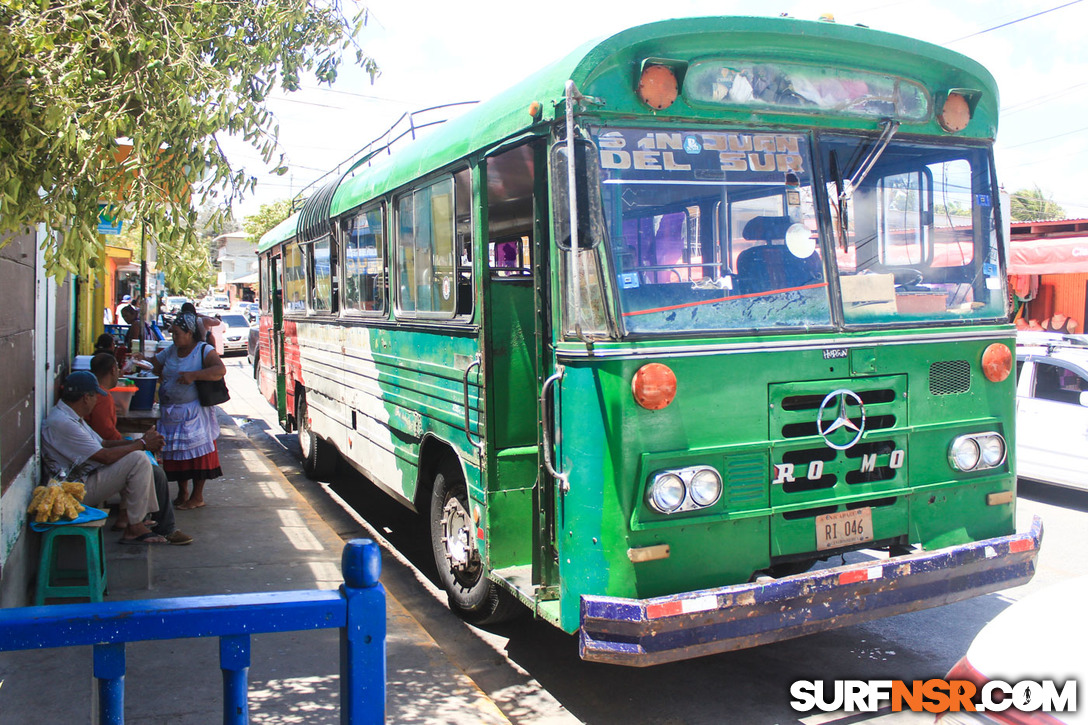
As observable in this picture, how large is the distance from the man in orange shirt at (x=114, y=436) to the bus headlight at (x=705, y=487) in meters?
4.49

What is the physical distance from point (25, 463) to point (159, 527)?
1.20 meters

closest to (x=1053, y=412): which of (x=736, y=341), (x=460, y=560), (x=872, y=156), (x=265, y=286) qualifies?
(x=872, y=156)

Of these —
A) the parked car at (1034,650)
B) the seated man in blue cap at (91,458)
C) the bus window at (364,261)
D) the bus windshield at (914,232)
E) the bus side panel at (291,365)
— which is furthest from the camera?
the bus side panel at (291,365)

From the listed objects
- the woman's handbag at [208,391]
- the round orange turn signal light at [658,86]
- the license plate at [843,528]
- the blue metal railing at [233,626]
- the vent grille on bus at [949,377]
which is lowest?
the license plate at [843,528]

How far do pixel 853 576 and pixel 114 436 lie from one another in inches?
216

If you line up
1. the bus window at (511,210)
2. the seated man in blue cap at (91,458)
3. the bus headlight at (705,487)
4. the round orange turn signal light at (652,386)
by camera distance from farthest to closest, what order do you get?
the seated man in blue cap at (91,458)
the bus window at (511,210)
the bus headlight at (705,487)
the round orange turn signal light at (652,386)

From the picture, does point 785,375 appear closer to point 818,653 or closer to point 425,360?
point 818,653

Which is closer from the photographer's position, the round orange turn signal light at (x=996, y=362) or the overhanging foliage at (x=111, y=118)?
the overhanging foliage at (x=111, y=118)

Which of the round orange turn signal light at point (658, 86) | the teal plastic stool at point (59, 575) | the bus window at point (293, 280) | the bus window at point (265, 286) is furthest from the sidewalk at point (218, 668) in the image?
the bus window at point (265, 286)

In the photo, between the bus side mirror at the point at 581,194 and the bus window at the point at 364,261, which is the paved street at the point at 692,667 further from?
the bus side mirror at the point at 581,194

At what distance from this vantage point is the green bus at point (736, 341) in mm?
3793

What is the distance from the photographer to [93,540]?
5.32m

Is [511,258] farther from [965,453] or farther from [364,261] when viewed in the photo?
[965,453]

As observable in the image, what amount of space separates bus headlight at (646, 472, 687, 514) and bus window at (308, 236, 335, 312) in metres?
5.22
